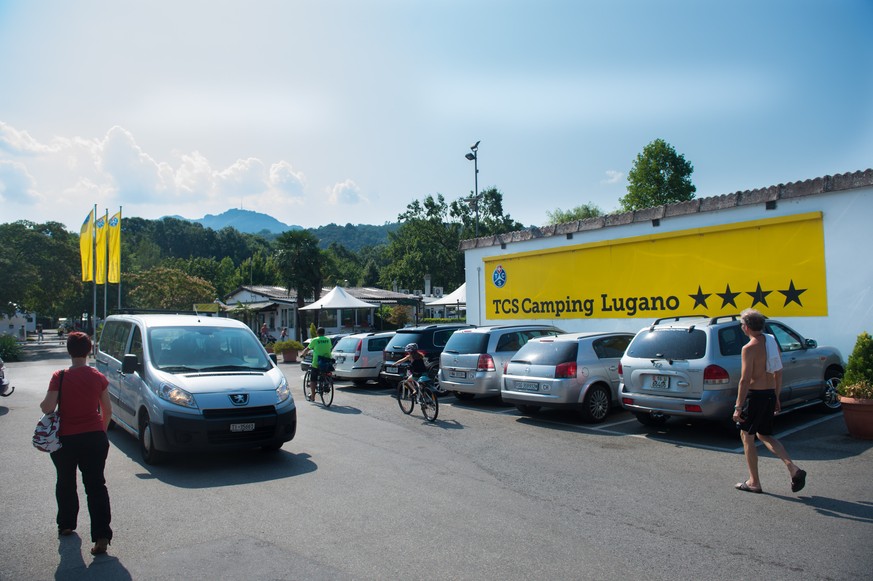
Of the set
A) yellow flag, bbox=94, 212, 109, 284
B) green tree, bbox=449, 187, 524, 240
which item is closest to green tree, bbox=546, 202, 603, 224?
green tree, bbox=449, 187, 524, 240

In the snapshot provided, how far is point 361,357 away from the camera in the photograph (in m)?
17.4

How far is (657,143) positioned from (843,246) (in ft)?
131

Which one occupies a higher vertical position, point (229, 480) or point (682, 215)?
point (682, 215)

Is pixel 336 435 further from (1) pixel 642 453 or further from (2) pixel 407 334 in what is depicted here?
(2) pixel 407 334

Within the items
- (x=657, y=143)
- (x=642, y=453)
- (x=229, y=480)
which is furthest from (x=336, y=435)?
(x=657, y=143)

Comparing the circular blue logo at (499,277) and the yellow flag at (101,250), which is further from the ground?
the yellow flag at (101,250)

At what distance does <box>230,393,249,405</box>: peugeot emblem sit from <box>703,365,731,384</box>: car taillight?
6.30m

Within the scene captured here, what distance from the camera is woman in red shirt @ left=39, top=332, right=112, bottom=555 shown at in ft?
16.8

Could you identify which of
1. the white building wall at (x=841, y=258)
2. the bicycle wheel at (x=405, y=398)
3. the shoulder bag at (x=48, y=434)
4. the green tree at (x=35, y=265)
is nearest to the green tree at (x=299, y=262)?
the green tree at (x=35, y=265)

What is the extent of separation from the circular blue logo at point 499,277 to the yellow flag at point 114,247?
65.4ft

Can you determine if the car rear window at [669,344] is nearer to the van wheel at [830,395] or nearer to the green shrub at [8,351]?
the van wheel at [830,395]

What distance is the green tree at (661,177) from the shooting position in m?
48.9

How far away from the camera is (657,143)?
49750 mm

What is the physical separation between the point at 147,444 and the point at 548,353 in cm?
657
